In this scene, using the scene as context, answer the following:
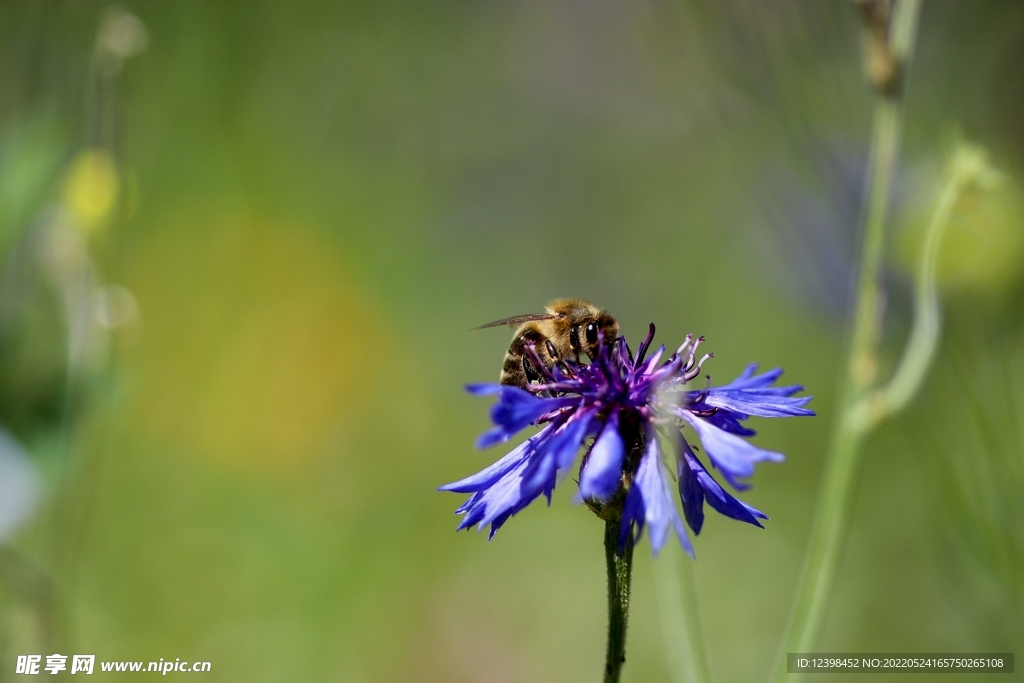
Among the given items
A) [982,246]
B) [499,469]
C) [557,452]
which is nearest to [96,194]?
[499,469]

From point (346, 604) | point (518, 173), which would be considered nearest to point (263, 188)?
point (518, 173)

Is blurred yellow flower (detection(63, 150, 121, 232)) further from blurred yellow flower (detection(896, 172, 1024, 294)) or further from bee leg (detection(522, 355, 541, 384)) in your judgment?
blurred yellow flower (detection(896, 172, 1024, 294))

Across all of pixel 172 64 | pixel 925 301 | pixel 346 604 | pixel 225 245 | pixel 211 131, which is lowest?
pixel 346 604

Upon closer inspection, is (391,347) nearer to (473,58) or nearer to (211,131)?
(211,131)

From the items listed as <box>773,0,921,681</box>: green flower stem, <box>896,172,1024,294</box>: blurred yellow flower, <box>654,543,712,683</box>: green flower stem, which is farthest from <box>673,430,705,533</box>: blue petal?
<box>896,172,1024,294</box>: blurred yellow flower

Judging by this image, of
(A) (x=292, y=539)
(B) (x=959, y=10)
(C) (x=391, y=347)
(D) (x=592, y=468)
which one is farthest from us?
(C) (x=391, y=347)

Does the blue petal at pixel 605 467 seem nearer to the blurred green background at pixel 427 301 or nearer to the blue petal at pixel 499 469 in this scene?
the blue petal at pixel 499 469
